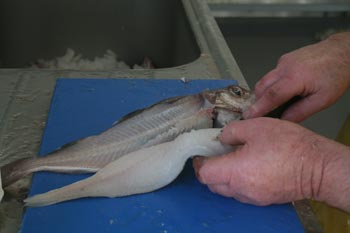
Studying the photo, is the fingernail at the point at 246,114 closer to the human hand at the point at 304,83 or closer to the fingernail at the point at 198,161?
the human hand at the point at 304,83

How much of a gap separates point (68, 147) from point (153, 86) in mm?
349

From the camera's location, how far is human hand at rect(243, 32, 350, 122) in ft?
3.33

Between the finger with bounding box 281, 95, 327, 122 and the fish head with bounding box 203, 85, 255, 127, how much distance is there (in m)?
0.09

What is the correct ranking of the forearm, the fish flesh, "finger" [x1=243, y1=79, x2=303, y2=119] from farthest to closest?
"finger" [x1=243, y1=79, x2=303, y2=119]
the fish flesh
the forearm

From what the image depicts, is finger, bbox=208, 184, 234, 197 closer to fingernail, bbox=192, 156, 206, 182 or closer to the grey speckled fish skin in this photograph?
fingernail, bbox=192, 156, 206, 182

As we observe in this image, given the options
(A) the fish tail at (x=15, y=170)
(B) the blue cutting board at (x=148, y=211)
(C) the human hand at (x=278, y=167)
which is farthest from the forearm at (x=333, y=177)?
(A) the fish tail at (x=15, y=170)

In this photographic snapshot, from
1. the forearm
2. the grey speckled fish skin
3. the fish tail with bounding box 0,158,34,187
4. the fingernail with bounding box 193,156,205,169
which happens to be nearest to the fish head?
the grey speckled fish skin

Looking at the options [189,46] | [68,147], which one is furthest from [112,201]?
[189,46]

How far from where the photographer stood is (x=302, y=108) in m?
1.07

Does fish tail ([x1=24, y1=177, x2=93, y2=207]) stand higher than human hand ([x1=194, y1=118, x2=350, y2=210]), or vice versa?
human hand ([x1=194, y1=118, x2=350, y2=210])

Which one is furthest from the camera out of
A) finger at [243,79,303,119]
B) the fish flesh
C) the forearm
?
finger at [243,79,303,119]

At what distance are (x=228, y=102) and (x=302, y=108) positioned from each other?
18cm

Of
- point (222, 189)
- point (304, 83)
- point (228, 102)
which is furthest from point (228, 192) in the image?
point (304, 83)

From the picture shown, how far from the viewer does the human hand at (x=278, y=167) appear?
816 mm
